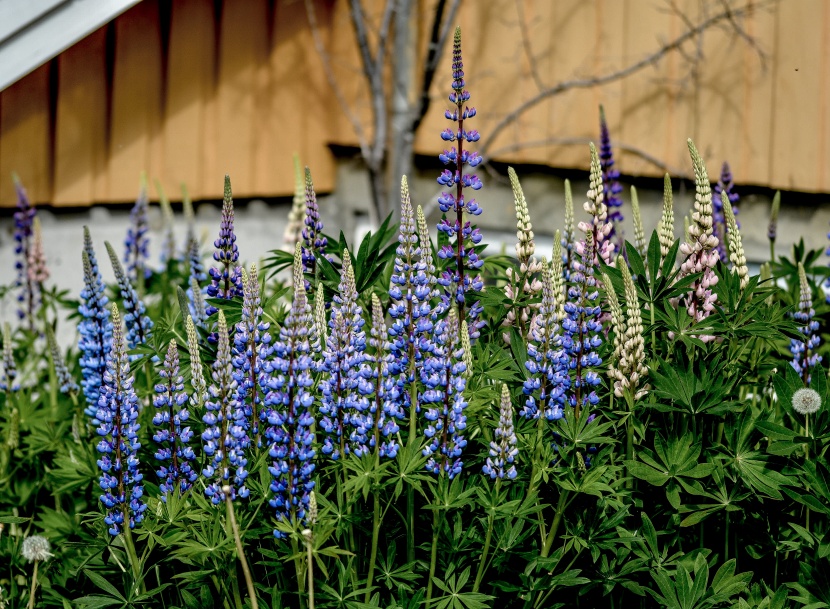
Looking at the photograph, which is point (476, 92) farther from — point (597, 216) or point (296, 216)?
point (597, 216)

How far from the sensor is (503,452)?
2490mm

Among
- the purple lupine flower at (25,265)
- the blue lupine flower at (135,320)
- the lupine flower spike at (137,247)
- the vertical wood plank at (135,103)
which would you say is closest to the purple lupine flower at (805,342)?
the blue lupine flower at (135,320)

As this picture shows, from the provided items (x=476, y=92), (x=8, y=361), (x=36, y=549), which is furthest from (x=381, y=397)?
(x=476, y=92)

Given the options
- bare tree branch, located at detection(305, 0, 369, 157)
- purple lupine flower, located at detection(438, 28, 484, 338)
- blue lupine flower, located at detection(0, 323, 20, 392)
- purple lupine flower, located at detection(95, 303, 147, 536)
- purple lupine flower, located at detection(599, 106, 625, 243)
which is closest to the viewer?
purple lupine flower, located at detection(95, 303, 147, 536)

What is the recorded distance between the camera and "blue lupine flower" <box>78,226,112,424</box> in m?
3.21

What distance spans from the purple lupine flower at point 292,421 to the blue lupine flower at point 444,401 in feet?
0.97

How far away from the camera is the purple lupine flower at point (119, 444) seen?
2588 millimetres

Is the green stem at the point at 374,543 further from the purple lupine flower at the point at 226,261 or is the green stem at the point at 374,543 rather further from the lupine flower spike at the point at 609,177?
the lupine flower spike at the point at 609,177

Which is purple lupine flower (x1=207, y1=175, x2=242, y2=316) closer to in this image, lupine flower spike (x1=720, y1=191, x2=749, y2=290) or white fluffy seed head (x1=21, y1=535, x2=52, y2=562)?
white fluffy seed head (x1=21, y1=535, x2=52, y2=562)

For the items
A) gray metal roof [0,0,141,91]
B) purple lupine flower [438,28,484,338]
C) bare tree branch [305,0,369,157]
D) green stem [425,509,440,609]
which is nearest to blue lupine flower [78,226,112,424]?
purple lupine flower [438,28,484,338]

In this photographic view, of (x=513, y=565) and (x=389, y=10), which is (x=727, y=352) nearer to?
(x=513, y=565)

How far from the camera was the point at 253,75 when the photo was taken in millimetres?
6688

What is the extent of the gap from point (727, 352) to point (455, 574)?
3.28ft

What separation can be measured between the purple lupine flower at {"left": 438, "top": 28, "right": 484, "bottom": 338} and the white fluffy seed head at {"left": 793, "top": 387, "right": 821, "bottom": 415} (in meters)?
0.88
